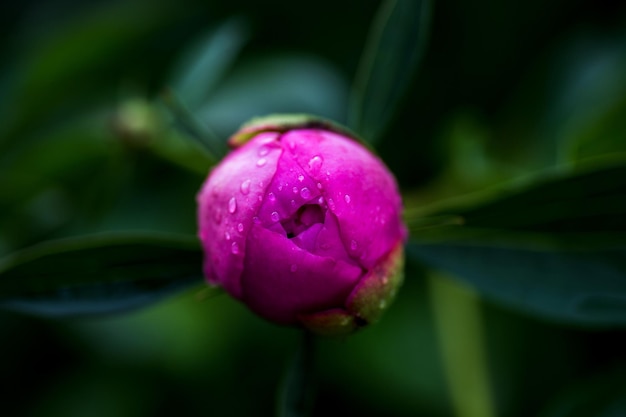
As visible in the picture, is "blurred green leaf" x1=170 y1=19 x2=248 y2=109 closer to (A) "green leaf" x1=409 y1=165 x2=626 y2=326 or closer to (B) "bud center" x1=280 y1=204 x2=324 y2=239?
(A) "green leaf" x1=409 y1=165 x2=626 y2=326

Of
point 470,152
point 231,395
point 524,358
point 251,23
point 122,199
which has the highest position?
point 251,23

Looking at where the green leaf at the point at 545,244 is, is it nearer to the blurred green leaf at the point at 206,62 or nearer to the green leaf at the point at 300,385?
the green leaf at the point at 300,385

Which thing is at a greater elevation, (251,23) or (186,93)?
(251,23)

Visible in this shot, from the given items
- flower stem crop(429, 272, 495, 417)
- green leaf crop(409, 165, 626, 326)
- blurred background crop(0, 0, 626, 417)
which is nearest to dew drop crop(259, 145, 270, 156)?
green leaf crop(409, 165, 626, 326)

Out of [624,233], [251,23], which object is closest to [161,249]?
[624,233]

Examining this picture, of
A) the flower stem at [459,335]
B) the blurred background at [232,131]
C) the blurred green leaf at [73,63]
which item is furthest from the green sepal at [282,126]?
the blurred green leaf at [73,63]

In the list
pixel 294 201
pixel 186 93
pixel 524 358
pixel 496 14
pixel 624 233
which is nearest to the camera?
pixel 294 201

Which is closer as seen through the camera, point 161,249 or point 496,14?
point 161,249

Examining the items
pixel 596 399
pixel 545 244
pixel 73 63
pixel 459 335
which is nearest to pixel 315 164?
pixel 545 244

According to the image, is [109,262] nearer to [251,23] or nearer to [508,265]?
[508,265]
